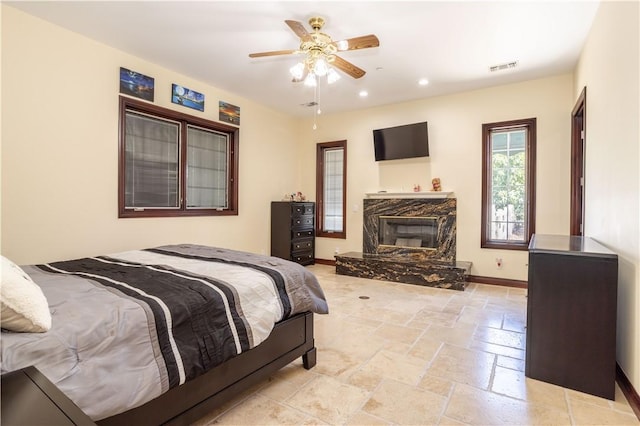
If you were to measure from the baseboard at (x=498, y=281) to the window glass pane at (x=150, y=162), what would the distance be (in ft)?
15.4

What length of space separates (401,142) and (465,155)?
107 cm

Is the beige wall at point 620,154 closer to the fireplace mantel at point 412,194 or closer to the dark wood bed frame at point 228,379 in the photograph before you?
the dark wood bed frame at point 228,379

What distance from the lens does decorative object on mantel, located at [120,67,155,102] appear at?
3.93 metres

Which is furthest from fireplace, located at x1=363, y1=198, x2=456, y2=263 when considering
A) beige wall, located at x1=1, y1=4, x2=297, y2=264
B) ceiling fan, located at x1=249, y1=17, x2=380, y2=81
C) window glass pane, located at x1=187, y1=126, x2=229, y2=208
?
beige wall, located at x1=1, y1=4, x2=297, y2=264

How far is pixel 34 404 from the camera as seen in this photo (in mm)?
813

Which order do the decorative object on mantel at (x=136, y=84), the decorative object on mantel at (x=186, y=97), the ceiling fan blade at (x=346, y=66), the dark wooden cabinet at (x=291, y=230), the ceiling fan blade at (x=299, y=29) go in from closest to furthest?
the ceiling fan blade at (x=299, y=29) → the ceiling fan blade at (x=346, y=66) → the decorative object on mantel at (x=136, y=84) → the decorative object on mantel at (x=186, y=97) → the dark wooden cabinet at (x=291, y=230)

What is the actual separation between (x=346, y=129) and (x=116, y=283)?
524 centimetres

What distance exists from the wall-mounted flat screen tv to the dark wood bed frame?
398 cm

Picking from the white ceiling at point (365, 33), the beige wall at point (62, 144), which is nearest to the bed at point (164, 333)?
the beige wall at point (62, 144)

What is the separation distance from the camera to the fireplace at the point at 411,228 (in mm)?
5332

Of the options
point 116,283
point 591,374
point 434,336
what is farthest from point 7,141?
point 591,374

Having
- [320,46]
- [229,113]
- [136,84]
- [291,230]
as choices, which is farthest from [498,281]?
[136,84]

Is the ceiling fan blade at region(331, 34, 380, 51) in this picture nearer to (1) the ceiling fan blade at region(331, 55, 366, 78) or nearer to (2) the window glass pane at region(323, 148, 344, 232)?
(1) the ceiling fan blade at region(331, 55, 366, 78)

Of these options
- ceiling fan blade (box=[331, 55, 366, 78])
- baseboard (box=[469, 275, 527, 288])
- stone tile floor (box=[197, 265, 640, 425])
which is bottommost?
stone tile floor (box=[197, 265, 640, 425])
